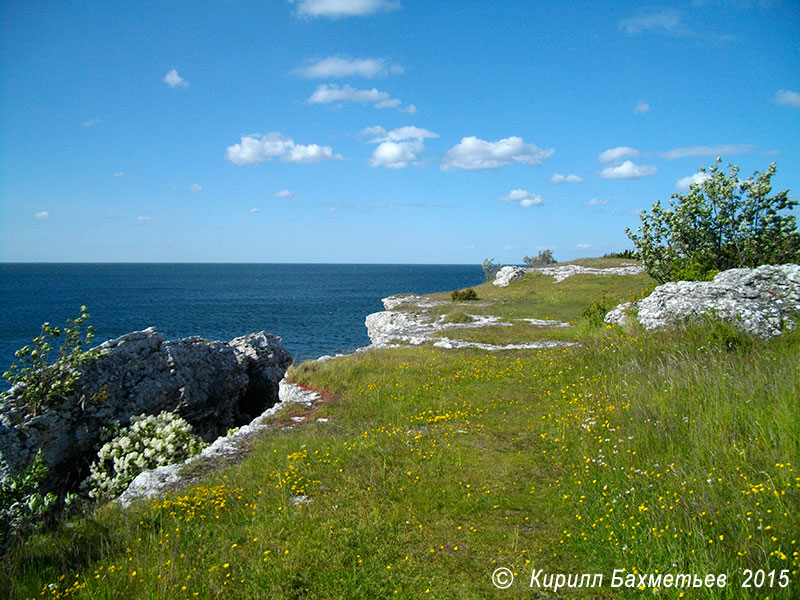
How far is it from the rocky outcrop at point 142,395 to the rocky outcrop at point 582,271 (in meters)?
33.0

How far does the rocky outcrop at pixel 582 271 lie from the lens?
44844 mm

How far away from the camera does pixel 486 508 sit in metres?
6.97

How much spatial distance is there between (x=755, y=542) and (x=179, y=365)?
56.4ft

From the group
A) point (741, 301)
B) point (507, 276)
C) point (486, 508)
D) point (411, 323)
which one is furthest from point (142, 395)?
point (507, 276)

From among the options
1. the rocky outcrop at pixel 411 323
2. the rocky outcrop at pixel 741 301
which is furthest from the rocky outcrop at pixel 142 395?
the rocky outcrop at pixel 741 301

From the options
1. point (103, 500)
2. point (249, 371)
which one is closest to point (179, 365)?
point (249, 371)

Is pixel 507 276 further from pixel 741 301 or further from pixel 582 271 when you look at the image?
pixel 741 301

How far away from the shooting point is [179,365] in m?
17.3

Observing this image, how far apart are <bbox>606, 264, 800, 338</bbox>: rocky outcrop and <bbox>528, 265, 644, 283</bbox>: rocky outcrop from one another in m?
29.6

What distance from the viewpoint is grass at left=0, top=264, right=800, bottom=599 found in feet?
17.2

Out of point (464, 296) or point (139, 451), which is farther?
point (464, 296)

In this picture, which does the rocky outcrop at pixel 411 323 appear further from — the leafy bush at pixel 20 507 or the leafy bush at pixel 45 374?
the leafy bush at pixel 20 507

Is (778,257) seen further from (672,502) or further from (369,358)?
(672,502)

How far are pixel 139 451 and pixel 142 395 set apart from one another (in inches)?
127
